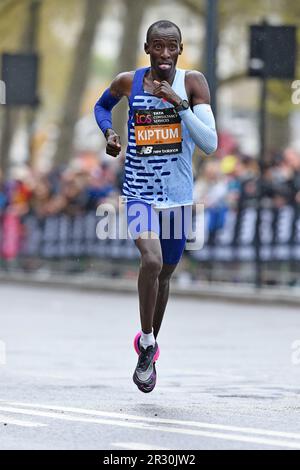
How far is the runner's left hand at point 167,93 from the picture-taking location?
9500mm

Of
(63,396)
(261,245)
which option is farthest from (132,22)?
(63,396)

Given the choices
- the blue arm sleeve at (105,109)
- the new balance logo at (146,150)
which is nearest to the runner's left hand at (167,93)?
the new balance logo at (146,150)

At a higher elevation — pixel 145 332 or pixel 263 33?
pixel 263 33

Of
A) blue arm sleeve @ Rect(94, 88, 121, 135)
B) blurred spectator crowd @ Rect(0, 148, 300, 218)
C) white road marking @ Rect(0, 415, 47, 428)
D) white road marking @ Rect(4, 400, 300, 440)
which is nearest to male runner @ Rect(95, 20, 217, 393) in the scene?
blue arm sleeve @ Rect(94, 88, 121, 135)

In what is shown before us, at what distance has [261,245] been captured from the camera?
23.3 meters

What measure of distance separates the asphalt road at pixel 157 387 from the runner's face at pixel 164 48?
185 cm

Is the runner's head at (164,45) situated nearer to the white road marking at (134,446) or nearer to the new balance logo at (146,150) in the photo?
the new balance logo at (146,150)

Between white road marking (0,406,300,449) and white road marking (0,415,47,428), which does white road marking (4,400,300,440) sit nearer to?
white road marking (0,406,300,449)

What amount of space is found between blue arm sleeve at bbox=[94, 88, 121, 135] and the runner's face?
1.82ft

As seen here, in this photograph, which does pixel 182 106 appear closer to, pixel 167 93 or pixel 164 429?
pixel 167 93

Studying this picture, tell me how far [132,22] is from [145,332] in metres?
29.3

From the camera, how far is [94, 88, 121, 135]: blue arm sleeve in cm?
1016
